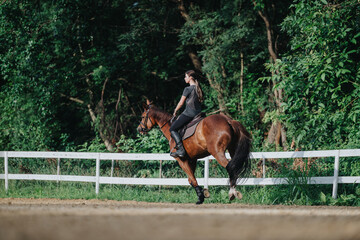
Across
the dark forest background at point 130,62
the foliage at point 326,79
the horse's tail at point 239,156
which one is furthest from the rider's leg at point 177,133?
the dark forest background at point 130,62

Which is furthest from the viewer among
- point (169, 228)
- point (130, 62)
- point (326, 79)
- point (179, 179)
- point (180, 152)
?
point (130, 62)

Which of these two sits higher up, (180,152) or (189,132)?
(189,132)

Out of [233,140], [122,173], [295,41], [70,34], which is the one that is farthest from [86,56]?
[233,140]

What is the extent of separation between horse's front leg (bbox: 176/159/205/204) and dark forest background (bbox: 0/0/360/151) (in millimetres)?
4071

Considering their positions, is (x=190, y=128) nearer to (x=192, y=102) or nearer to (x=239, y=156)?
(x=192, y=102)

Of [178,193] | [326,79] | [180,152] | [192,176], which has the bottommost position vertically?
[178,193]

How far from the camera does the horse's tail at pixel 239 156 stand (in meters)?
8.26

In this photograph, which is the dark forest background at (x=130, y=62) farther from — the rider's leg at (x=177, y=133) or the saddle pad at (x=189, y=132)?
the saddle pad at (x=189, y=132)

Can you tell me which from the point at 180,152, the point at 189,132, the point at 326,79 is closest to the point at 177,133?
the point at 189,132

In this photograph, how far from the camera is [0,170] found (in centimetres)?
1406

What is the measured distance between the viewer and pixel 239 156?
8.41m

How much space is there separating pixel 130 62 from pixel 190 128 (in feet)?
34.0

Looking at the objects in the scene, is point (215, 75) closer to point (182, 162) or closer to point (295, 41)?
point (295, 41)

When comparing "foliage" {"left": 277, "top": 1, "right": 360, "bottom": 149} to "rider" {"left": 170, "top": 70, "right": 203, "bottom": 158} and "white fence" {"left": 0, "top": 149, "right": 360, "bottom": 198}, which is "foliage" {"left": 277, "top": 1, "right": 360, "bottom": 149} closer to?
"white fence" {"left": 0, "top": 149, "right": 360, "bottom": 198}
